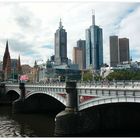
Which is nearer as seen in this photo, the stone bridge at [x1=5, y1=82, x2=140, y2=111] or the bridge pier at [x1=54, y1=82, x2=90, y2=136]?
the stone bridge at [x1=5, y1=82, x2=140, y2=111]

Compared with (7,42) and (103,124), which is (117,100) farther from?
(7,42)

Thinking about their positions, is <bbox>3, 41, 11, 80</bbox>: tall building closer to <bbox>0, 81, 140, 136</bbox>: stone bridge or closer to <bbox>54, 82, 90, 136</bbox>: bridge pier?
<bbox>0, 81, 140, 136</bbox>: stone bridge

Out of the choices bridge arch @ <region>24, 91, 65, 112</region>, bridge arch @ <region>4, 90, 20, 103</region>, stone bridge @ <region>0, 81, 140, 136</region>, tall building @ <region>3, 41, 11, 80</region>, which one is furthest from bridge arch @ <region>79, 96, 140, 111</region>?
tall building @ <region>3, 41, 11, 80</region>

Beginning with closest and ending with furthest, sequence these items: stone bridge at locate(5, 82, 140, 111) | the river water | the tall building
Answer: stone bridge at locate(5, 82, 140, 111), the river water, the tall building

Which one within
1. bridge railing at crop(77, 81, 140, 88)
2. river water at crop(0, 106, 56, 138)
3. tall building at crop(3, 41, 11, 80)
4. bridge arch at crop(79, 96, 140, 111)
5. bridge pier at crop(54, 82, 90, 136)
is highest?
tall building at crop(3, 41, 11, 80)

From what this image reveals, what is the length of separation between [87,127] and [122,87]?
1027 centimetres

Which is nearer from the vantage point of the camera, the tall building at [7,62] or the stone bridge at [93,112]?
the stone bridge at [93,112]

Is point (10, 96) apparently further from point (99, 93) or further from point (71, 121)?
point (99, 93)

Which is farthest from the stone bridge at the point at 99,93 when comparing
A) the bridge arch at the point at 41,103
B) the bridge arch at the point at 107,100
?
the bridge arch at the point at 41,103

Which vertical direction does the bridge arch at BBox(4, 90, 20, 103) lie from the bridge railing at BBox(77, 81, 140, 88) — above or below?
below

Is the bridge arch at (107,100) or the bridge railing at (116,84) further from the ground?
the bridge railing at (116,84)

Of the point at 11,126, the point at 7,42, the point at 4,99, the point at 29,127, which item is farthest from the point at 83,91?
the point at 7,42

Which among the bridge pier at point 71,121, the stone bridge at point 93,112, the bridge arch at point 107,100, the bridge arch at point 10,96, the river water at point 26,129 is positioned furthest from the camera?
the bridge arch at point 10,96

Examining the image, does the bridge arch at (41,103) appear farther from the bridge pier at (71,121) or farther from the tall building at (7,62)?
the tall building at (7,62)
